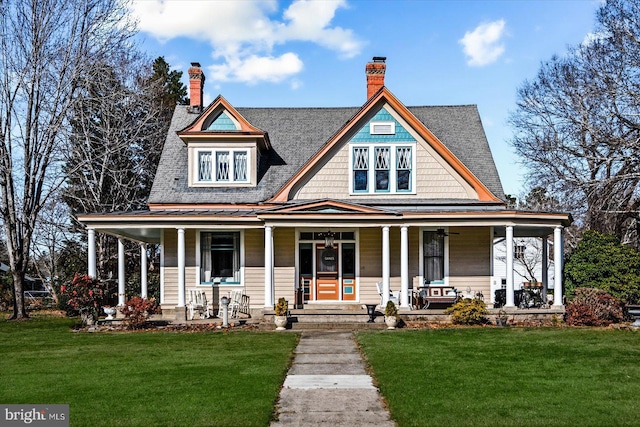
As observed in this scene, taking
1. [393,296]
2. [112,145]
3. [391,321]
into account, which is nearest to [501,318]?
[391,321]

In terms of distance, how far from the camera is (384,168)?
21.0 m

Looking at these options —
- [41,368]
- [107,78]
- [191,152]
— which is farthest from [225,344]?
[107,78]

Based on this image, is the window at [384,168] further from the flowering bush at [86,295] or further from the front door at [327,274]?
the flowering bush at [86,295]

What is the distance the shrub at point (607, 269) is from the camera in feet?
67.1

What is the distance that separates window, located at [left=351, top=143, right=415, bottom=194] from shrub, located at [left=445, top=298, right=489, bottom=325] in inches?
181

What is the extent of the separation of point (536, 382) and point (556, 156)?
22.8 meters

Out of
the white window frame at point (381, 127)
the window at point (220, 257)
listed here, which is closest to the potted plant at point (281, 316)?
the window at point (220, 257)

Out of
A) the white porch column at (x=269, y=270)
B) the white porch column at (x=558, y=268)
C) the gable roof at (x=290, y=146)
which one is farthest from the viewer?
the gable roof at (x=290, y=146)

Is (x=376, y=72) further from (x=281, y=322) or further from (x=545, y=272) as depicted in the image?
(x=281, y=322)

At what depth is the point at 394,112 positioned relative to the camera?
20906mm

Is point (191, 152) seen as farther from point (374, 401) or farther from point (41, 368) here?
point (374, 401)

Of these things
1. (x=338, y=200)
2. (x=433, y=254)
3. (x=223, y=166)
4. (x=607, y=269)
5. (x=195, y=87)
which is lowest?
(x=607, y=269)

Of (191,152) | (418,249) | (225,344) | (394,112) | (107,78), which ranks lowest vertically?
(225,344)

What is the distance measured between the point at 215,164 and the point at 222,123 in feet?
4.62
